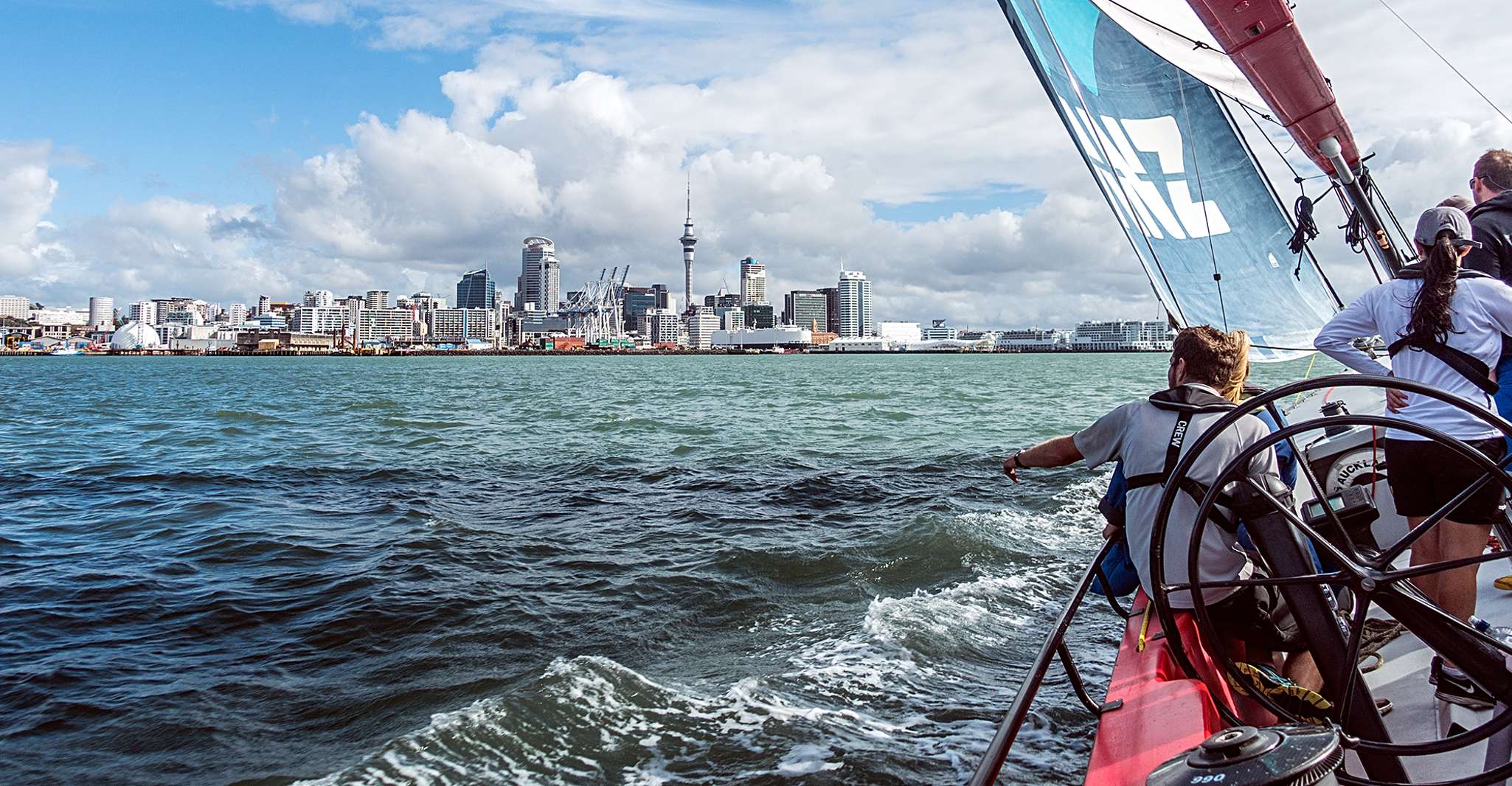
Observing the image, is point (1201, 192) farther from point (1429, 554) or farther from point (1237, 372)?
point (1237, 372)

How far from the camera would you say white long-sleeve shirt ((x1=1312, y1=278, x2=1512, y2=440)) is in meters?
3.15

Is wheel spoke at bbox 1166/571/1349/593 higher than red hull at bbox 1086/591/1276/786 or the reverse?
higher

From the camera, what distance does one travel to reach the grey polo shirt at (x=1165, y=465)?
285 cm

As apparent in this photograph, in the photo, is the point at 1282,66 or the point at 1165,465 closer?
the point at 1165,465

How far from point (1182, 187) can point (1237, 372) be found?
8993 millimetres

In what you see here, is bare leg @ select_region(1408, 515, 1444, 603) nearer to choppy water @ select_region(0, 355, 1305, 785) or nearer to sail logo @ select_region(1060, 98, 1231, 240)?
choppy water @ select_region(0, 355, 1305, 785)

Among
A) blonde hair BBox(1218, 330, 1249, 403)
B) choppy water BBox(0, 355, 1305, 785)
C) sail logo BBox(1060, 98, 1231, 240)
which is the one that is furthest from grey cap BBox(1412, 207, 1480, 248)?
sail logo BBox(1060, 98, 1231, 240)

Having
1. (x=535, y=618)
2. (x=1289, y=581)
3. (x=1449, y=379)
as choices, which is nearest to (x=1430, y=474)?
(x=1449, y=379)

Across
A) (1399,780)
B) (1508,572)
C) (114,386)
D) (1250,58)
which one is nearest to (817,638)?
(1508,572)

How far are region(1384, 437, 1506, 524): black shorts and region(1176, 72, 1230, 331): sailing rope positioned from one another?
8.33 metres

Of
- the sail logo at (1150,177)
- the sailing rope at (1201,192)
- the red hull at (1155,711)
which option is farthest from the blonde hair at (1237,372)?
the sailing rope at (1201,192)

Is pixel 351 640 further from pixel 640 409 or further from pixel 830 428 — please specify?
pixel 640 409

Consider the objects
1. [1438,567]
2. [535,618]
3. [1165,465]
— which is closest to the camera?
[1438,567]

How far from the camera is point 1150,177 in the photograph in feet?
35.9
